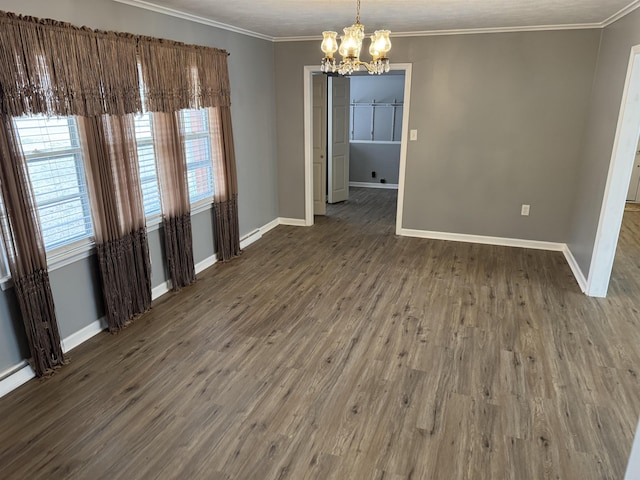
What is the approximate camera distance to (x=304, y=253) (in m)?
5.10

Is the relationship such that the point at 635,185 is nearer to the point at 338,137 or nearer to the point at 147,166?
the point at 338,137

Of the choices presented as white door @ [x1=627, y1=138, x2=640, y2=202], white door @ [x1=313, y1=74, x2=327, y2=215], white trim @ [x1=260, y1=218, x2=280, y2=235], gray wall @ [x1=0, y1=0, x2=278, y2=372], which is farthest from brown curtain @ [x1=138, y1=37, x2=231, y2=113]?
white door @ [x1=627, y1=138, x2=640, y2=202]

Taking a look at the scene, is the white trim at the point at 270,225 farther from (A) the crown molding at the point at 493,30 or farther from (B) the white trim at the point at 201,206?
(A) the crown molding at the point at 493,30

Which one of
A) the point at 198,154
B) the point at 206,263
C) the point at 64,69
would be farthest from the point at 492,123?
the point at 64,69

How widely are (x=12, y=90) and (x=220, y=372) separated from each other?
2.05m

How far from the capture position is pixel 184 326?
11.3 ft

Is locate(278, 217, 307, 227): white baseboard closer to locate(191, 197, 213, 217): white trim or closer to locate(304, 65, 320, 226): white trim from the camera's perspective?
locate(304, 65, 320, 226): white trim

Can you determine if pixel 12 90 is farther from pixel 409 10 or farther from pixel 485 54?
pixel 485 54

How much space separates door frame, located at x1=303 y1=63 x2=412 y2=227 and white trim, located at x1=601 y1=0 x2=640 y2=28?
6.33ft

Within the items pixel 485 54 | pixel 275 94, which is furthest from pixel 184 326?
pixel 485 54

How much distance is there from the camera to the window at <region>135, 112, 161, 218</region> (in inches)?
139

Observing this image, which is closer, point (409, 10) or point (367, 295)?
point (409, 10)

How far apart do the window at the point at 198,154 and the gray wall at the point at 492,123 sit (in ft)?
5.61

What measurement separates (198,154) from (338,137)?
3.25 metres
